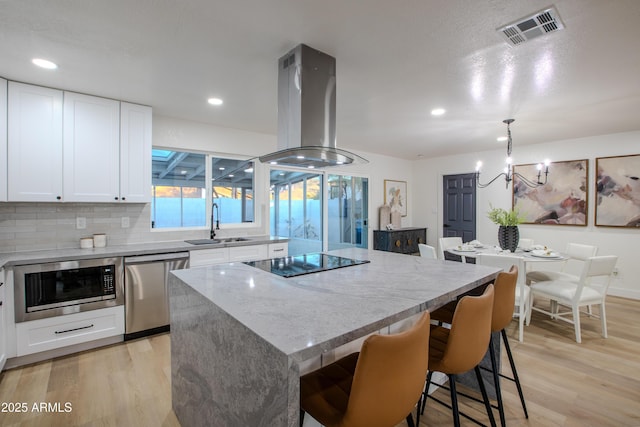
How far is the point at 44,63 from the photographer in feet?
7.45

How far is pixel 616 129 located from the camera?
166 inches

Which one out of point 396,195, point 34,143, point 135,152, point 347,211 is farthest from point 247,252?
point 396,195

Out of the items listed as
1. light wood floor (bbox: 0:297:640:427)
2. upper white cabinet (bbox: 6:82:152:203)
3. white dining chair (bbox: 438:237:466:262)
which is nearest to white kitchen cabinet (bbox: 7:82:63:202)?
upper white cabinet (bbox: 6:82:152:203)

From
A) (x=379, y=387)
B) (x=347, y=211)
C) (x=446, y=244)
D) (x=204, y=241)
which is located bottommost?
(x=379, y=387)

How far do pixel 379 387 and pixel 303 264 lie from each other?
1199 millimetres

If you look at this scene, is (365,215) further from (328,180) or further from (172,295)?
(172,295)

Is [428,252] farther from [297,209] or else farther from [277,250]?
[297,209]

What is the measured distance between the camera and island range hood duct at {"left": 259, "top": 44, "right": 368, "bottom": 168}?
6.82 feet

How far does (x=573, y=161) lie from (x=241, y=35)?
5.39m

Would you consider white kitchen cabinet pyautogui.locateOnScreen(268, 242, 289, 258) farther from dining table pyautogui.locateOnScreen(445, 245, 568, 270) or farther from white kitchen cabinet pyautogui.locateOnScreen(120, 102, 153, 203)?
dining table pyautogui.locateOnScreen(445, 245, 568, 270)

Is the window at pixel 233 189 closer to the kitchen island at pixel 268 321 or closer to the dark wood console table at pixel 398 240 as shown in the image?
the kitchen island at pixel 268 321

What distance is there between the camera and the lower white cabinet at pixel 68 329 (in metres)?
2.47

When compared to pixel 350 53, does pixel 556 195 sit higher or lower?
lower

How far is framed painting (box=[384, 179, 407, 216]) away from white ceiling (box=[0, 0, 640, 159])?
2.88m
